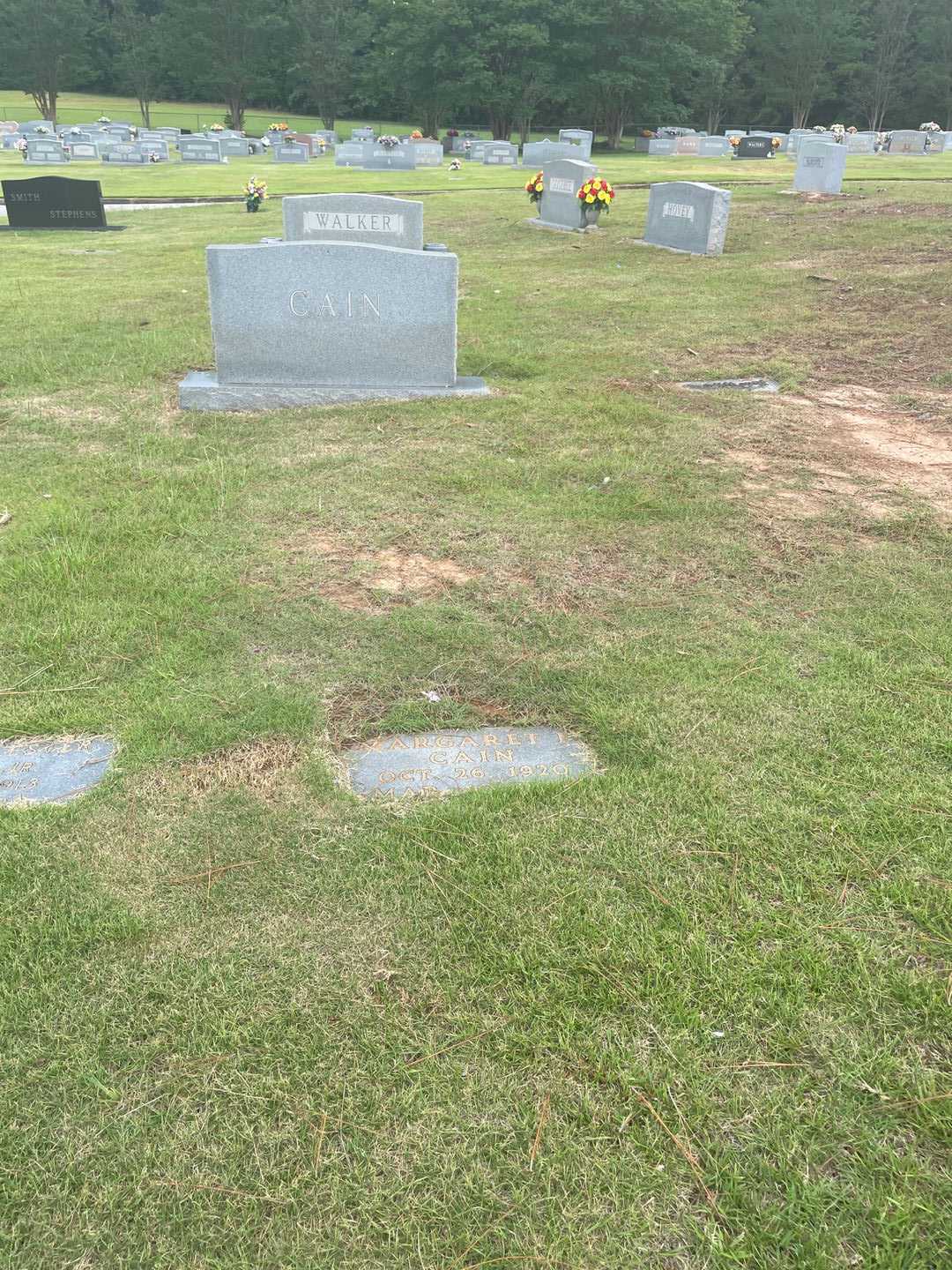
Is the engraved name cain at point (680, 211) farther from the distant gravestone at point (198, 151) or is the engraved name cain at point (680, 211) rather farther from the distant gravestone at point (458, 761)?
the distant gravestone at point (198, 151)

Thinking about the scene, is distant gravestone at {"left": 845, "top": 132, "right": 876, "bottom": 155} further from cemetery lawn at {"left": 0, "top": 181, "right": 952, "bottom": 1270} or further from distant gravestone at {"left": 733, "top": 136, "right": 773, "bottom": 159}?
cemetery lawn at {"left": 0, "top": 181, "right": 952, "bottom": 1270}

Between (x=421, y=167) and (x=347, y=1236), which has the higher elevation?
(x=421, y=167)

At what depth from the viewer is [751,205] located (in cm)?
1797

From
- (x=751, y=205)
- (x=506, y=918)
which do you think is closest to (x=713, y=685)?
(x=506, y=918)

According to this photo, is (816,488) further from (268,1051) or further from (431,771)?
(268,1051)

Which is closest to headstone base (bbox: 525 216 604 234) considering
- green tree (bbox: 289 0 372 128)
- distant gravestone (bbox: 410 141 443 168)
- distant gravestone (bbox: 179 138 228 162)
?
distant gravestone (bbox: 410 141 443 168)

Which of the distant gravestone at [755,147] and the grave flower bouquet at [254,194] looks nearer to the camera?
the grave flower bouquet at [254,194]

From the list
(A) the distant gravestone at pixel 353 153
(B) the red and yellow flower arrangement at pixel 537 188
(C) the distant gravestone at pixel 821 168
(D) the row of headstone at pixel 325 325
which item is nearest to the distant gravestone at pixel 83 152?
(A) the distant gravestone at pixel 353 153

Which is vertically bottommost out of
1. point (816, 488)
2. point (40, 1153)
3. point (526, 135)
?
point (40, 1153)

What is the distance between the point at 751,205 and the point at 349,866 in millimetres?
19029

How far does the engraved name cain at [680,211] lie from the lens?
518 inches

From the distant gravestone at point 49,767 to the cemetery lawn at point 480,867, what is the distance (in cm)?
7

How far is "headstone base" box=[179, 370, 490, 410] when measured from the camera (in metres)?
6.38

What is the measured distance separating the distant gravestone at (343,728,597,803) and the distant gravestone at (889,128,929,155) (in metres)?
42.7
